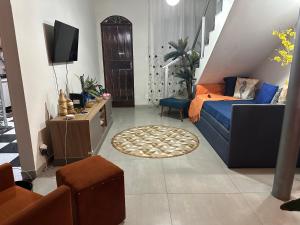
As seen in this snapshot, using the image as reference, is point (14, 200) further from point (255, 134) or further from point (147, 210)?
point (255, 134)

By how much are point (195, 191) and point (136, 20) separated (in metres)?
4.48

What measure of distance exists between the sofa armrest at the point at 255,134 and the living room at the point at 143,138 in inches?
0.5

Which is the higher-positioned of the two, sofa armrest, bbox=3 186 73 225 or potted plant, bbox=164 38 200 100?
potted plant, bbox=164 38 200 100

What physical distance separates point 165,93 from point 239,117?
332cm

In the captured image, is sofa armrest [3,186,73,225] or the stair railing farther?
the stair railing

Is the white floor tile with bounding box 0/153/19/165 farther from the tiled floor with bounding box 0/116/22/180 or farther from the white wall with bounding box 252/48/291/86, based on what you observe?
the white wall with bounding box 252/48/291/86

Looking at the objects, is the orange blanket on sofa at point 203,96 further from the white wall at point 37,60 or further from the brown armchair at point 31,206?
the brown armchair at point 31,206

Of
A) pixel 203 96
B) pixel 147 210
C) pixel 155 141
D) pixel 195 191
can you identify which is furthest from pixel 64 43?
pixel 203 96

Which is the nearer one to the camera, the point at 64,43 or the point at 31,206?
the point at 31,206

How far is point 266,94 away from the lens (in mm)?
3574

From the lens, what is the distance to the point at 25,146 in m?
2.39

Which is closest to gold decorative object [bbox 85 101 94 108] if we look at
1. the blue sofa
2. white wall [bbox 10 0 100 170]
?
white wall [bbox 10 0 100 170]

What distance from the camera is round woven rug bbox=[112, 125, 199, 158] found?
10.4 ft

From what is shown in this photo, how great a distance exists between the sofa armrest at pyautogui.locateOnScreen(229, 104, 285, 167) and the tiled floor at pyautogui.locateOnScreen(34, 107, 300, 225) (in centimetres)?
13
